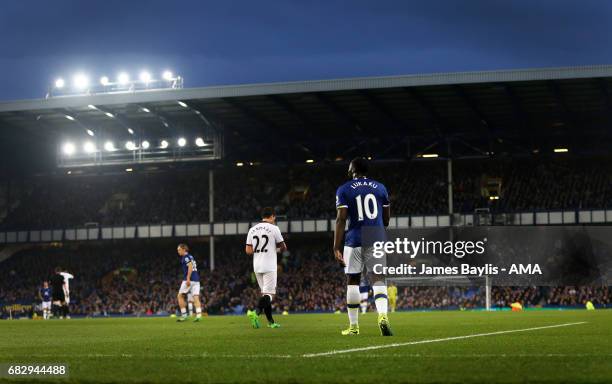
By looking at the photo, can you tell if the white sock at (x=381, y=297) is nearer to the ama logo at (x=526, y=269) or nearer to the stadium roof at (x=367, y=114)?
the ama logo at (x=526, y=269)

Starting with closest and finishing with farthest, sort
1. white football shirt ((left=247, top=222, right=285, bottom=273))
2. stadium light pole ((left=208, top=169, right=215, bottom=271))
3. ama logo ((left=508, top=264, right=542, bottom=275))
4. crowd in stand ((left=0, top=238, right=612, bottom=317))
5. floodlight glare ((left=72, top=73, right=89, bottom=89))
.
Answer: white football shirt ((left=247, top=222, right=285, bottom=273)) < ama logo ((left=508, top=264, right=542, bottom=275)) < crowd in stand ((left=0, top=238, right=612, bottom=317)) < floodlight glare ((left=72, top=73, right=89, bottom=89)) < stadium light pole ((left=208, top=169, right=215, bottom=271))

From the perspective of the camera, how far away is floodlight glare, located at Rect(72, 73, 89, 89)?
5393cm

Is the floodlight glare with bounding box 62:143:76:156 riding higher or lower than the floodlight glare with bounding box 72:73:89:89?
lower

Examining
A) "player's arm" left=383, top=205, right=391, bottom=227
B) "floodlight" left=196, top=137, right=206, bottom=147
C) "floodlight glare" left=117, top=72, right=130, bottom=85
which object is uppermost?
"floodlight glare" left=117, top=72, right=130, bottom=85

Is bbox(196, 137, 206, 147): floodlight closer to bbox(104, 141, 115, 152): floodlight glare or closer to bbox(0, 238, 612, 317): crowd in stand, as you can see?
bbox(104, 141, 115, 152): floodlight glare

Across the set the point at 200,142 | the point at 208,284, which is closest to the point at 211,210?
the point at 200,142

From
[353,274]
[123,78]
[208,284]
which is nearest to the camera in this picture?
[353,274]

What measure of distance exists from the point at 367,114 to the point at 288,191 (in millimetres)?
9791

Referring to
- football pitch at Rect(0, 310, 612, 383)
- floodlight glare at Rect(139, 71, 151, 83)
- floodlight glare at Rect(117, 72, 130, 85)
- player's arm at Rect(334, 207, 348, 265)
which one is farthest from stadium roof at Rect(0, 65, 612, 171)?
football pitch at Rect(0, 310, 612, 383)

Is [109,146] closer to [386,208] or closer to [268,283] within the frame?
[268,283]

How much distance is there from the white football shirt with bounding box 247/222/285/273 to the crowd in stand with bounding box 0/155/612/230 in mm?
39721

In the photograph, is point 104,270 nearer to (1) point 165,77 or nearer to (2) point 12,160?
(2) point 12,160

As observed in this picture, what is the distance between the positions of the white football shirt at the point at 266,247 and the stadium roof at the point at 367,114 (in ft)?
103

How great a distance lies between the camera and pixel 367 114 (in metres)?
53.1
